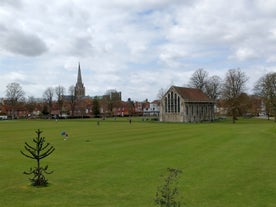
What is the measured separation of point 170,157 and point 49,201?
41.1 feet

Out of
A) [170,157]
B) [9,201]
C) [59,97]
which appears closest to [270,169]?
[170,157]

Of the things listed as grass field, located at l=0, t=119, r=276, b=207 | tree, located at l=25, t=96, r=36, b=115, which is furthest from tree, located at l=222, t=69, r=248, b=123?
tree, located at l=25, t=96, r=36, b=115

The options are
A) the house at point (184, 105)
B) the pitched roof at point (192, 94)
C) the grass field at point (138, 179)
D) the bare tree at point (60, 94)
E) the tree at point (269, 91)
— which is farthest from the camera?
the bare tree at point (60, 94)

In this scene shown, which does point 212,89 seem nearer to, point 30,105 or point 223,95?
point 223,95

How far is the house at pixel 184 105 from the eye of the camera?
109 meters

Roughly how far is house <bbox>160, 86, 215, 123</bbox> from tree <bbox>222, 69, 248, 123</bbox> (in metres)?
13.0

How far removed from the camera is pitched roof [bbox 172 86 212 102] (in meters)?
111

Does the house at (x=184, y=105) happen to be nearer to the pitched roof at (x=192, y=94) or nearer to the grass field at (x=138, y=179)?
the pitched roof at (x=192, y=94)

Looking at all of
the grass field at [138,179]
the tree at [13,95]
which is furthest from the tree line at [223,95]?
the grass field at [138,179]

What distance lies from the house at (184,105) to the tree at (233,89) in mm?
13019

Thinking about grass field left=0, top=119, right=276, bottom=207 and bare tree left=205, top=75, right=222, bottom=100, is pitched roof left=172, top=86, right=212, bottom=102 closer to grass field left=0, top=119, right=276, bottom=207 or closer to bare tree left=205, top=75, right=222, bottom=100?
bare tree left=205, top=75, right=222, bottom=100

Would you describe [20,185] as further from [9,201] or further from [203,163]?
[203,163]

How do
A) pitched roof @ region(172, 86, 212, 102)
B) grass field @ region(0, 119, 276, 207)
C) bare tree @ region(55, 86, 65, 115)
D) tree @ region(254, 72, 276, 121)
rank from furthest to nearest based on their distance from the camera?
bare tree @ region(55, 86, 65, 115) → pitched roof @ region(172, 86, 212, 102) → tree @ region(254, 72, 276, 121) → grass field @ region(0, 119, 276, 207)

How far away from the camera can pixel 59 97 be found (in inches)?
6398
